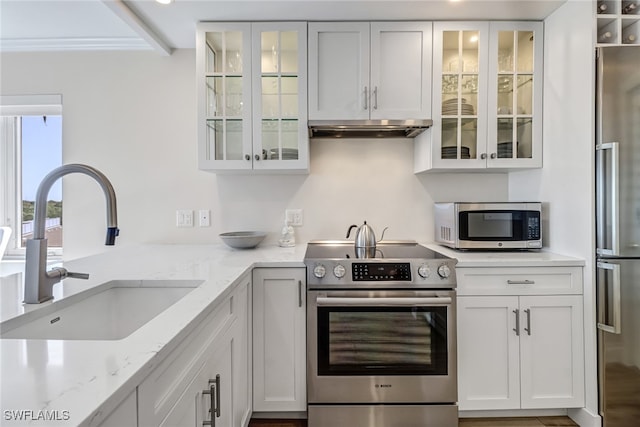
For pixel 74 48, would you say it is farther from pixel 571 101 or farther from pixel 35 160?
pixel 571 101

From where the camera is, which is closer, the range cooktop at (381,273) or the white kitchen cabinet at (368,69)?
the range cooktop at (381,273)

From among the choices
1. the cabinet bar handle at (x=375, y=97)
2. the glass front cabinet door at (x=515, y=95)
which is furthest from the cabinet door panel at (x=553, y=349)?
the cabinet bar handle at (x=375, y=97)

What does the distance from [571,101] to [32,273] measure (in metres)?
2.51

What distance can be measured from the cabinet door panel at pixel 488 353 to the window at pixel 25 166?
2868mm

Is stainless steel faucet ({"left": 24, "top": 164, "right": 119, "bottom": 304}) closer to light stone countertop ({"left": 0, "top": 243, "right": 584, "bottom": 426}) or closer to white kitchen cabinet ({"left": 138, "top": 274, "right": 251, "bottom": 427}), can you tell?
light stone countertop ({"left": 0, "top": 243, "right": 584, "bottom": 426})

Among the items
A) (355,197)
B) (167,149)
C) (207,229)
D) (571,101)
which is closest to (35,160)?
(167,149)

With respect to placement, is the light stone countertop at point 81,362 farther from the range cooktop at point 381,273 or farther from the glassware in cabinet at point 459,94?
the glassware in cabinet at point 459,94

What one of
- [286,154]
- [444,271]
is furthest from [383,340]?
[286,154]

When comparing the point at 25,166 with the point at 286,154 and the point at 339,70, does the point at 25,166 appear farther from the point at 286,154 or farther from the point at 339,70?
the point at 339,70

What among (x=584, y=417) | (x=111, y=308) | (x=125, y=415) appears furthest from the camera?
(x=584, y=417)

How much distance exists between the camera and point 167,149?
248 centimetres

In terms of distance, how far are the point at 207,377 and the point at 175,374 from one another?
0.27 m

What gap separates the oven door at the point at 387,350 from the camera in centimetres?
174

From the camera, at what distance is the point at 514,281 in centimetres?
181
